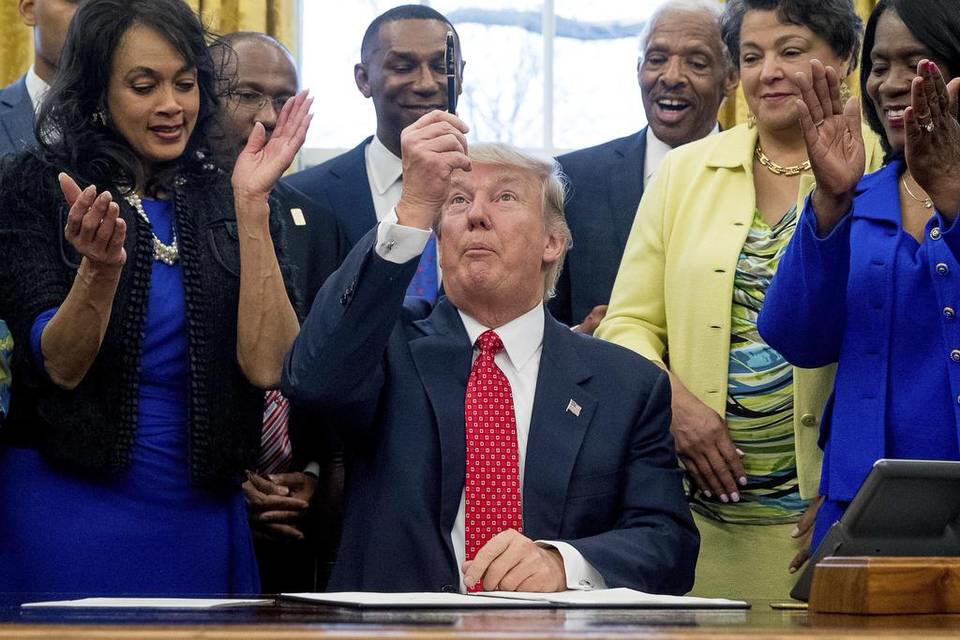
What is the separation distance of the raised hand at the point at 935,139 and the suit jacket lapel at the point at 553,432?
687mm

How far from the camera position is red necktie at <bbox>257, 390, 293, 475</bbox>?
10.3 feet

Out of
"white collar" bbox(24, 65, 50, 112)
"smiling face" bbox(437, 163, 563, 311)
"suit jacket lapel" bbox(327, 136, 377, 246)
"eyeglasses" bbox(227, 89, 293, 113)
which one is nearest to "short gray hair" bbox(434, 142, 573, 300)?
"smiling face" bbox(437, 163, 563, 311)

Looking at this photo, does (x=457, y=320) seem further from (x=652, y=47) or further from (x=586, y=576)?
(x=652, y=47)

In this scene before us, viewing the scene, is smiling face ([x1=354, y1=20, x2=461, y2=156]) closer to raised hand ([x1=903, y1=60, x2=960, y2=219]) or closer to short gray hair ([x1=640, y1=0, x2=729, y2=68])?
short gray hair ([x1=640, y1=0, x2=729, y2=68])

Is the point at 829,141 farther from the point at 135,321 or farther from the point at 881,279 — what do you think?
the point at 135,321

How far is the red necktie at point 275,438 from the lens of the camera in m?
3.15

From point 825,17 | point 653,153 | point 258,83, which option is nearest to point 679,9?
point 653,153

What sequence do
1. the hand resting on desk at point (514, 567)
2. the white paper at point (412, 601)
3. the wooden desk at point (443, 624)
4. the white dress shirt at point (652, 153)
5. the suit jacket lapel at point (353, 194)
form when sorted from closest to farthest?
the wooden desk at point (443, 624), the white paper at point (412, 601), the hand resting on desk at point (514, 567), the suit jacket lapel at point (353, 194), the white dress shirt at point (652, 153)

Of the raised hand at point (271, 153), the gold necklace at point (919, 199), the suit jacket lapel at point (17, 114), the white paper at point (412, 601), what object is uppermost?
the suit jacket lapel at point (17, 114)

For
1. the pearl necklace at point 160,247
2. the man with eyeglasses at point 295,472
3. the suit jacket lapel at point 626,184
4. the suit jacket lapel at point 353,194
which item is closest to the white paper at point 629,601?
the pearl necklace at point 160,247

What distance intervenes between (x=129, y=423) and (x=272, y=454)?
67 centimetres

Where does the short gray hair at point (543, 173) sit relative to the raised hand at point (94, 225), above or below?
above

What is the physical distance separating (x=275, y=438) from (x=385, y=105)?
122 cm

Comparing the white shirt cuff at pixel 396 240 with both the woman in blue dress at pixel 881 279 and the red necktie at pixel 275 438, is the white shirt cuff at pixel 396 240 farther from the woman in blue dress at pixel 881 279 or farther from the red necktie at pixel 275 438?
the red necktie at pixel 275 438
